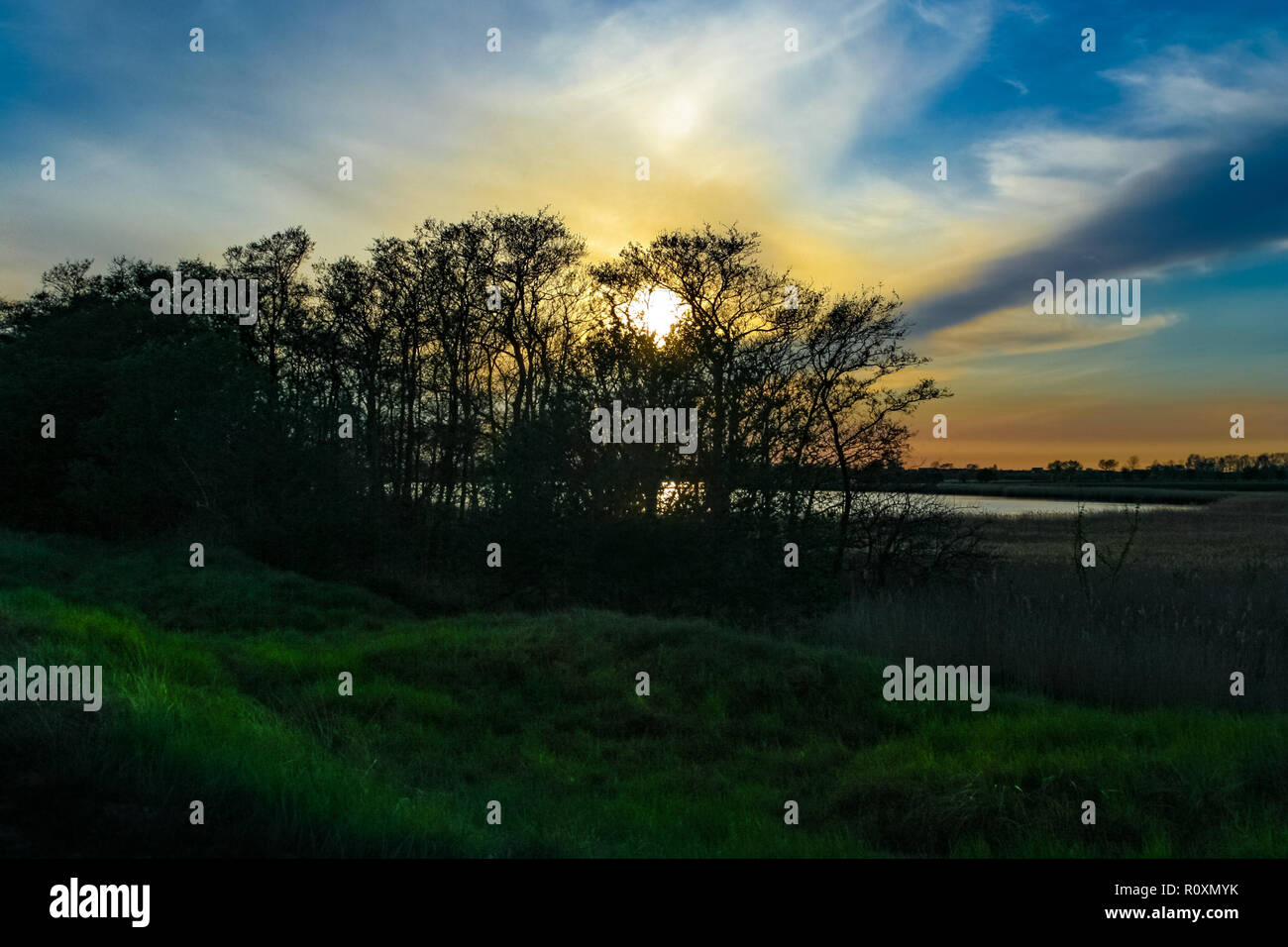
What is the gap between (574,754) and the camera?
10.9 meters

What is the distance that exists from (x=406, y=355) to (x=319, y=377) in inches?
203

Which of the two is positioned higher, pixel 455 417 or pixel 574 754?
pixel 455 417

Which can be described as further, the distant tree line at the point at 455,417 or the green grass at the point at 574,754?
the distant tree line at the point at 455,417

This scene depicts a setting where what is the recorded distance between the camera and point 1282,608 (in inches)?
632

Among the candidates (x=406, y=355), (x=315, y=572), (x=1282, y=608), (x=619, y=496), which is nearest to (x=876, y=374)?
(x=619, y=496)

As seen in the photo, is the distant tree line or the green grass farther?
the distant tree line

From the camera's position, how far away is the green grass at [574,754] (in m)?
6.22

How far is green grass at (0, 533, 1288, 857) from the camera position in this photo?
20.4 ft

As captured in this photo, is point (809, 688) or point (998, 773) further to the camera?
point (809, 688)

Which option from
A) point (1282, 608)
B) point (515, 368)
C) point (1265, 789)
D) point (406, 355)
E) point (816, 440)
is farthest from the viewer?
point (406, 355)

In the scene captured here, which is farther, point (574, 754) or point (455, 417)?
point (455, 417)
